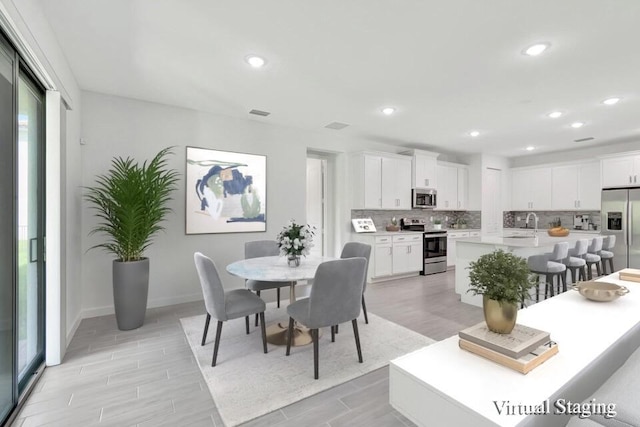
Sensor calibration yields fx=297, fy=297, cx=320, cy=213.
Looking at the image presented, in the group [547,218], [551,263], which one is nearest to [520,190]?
[547,218]

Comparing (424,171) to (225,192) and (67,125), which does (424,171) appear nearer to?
(225,192)

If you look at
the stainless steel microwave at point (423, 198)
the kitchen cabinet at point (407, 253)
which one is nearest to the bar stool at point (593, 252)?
the kitchen cabinet at point (407, 253)

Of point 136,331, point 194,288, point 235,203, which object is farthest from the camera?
point 235,203

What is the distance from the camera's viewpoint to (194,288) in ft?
13.9

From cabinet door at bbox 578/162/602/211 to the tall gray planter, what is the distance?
27.3ft

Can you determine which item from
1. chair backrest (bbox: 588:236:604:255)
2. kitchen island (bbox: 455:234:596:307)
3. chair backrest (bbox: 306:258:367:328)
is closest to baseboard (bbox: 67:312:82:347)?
chair backrest (bbox: 306:258:367:328)

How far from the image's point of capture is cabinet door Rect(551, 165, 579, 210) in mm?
6574

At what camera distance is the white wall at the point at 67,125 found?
6.21ft

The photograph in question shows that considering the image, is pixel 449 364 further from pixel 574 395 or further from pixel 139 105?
pixel 139 105

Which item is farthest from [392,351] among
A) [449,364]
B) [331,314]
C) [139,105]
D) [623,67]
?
[139,105]

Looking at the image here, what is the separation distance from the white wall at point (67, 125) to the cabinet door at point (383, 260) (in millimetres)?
4270

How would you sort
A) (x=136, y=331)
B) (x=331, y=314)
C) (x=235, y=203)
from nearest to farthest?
1. (x=331, y=314)
2. (x=136, y=331)
3. (x=235, y=203)

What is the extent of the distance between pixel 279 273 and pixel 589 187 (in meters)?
7.27

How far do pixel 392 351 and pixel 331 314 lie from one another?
819 mm
